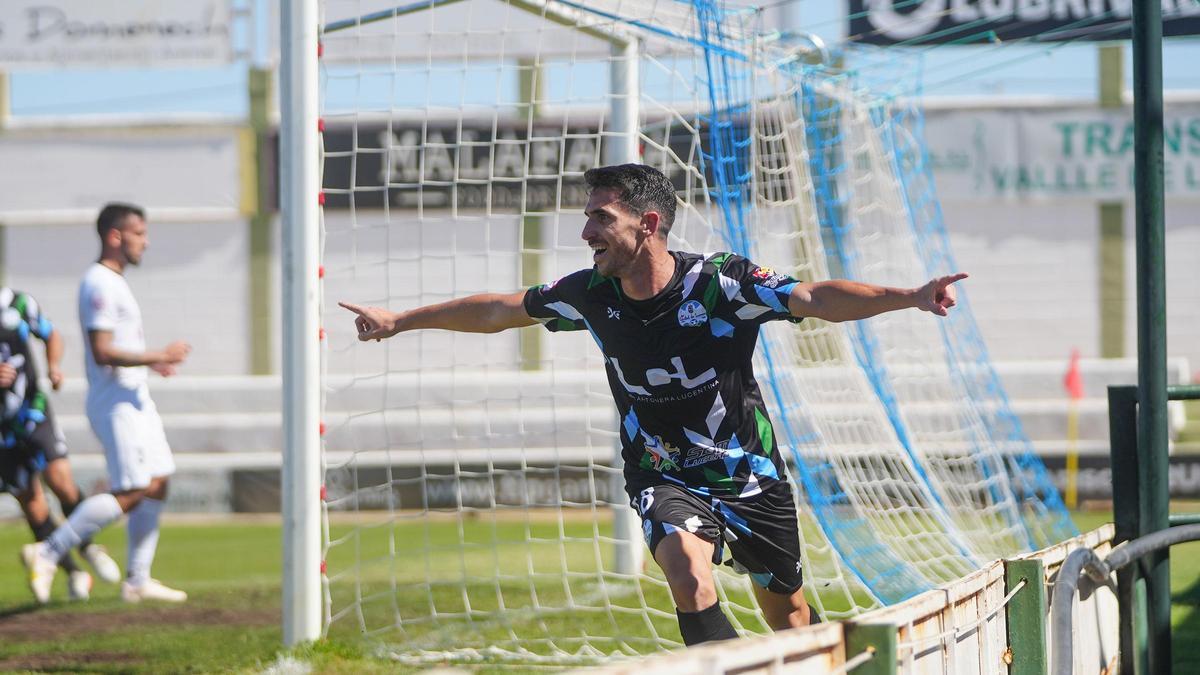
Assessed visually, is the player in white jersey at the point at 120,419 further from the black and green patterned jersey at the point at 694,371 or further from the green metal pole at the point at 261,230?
the green metal pole at the point at 261,230

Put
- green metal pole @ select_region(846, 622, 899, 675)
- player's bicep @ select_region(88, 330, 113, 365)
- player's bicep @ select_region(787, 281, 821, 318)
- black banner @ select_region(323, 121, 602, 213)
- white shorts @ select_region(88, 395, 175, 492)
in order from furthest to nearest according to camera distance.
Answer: black banner @ select_region(323, 121, 602, 213) < white shorts @ select_region(88, 395, 175, 492) < player's bicep @ select_region(88, 330, 113, 365) < player's bicep @ select_region(787, 281, 821, 318) < green metal pole @ select_region(846, 622, 899, 675)

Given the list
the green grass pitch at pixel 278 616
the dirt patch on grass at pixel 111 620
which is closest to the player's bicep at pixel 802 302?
the green grass pitch at pixel 278 616

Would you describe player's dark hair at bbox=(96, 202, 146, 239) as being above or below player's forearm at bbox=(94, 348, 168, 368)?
above

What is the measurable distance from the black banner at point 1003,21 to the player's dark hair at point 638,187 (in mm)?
3582

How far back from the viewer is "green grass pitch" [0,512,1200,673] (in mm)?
5930

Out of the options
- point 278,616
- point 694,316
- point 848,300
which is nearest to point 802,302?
point 848,300

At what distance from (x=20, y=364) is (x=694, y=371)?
554 centimetres

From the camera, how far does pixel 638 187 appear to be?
14.4 feet

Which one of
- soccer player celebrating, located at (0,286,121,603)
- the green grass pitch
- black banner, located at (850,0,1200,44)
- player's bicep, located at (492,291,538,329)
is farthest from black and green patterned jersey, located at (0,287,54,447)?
black banner, located at (850,0,1200,44)

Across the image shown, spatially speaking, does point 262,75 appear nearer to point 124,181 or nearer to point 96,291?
point 124,181

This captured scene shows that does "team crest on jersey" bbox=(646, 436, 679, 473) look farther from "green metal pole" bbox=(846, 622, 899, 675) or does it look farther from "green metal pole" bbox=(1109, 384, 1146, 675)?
"green metal pole" bbox=(846, 622, 899, 675)

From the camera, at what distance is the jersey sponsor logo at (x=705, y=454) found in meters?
4.42

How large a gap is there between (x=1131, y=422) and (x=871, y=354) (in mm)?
2762

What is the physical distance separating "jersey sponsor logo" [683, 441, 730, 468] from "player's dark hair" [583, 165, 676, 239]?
66 centimetres
